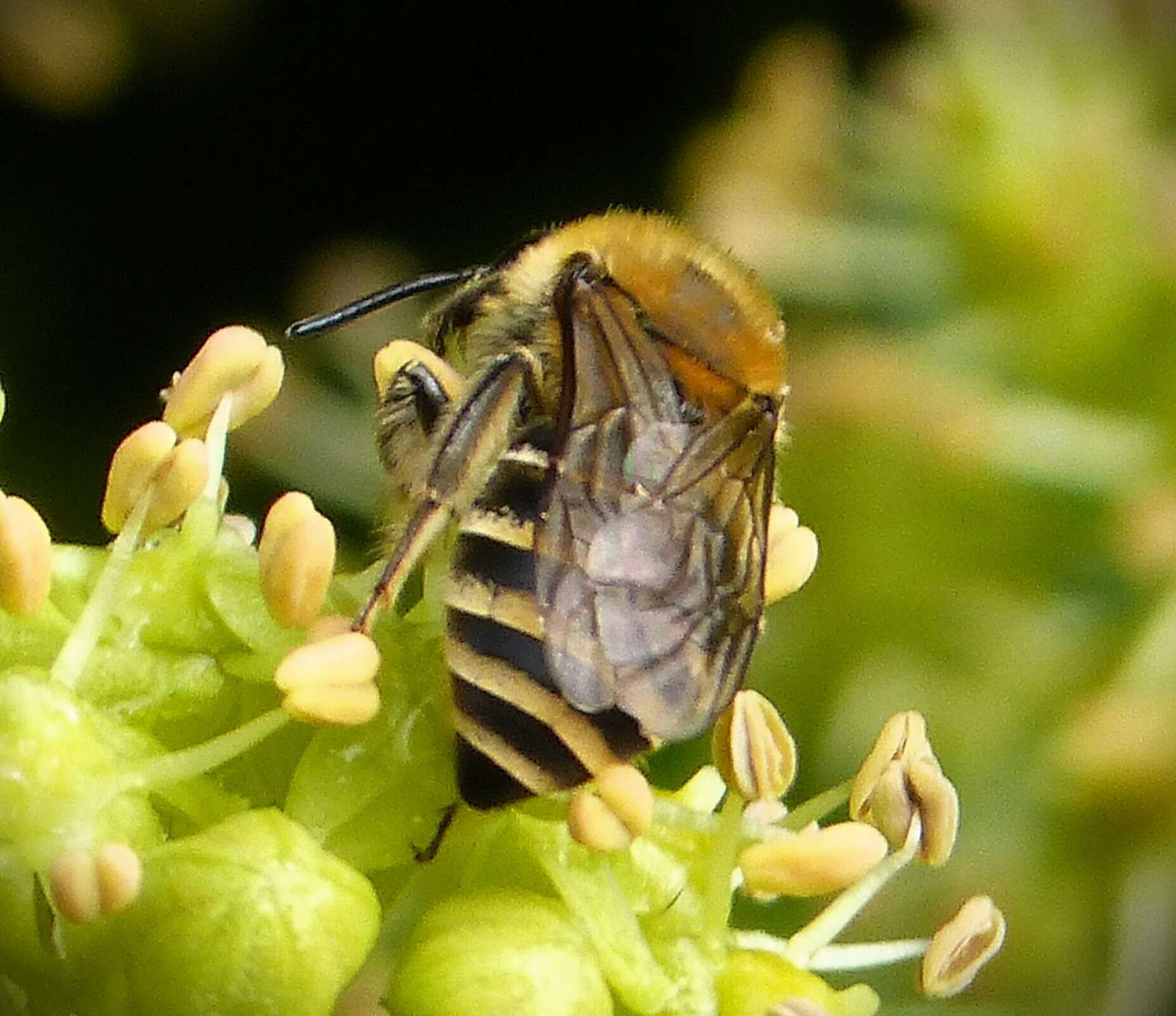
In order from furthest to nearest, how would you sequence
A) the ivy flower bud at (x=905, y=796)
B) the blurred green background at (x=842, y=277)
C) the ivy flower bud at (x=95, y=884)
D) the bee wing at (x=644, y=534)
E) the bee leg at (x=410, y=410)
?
1. the blurred green background at (x=842, y=277)
2. the bee leg at (x=410, y=410)
3. the ivy flower bud at (x=905, y=796)
4. the bee wing at (x=644, y=534)
5. the ivy flower bud at (x=95, y=884)

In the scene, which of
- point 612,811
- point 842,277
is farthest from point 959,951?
point 842,277

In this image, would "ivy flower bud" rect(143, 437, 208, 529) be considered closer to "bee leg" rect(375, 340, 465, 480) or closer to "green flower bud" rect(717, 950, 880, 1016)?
"bee leg" rect(375, 340, 465, 480)

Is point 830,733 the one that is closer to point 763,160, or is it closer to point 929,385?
point 929,385

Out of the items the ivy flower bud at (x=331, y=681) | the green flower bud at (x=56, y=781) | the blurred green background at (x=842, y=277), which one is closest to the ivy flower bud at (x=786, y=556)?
the ivy flower bud at (x=331, y=681)

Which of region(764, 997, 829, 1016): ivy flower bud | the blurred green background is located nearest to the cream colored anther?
region(764, 997, 829, 1016): ivy flower bud

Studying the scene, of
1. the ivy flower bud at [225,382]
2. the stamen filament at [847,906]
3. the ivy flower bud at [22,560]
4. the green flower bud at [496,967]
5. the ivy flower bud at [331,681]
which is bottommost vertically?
the stamen filament at [847,906]

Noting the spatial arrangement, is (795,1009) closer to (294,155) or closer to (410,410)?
(410,410)

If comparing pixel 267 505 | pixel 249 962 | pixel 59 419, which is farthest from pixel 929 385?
pixel 249 962

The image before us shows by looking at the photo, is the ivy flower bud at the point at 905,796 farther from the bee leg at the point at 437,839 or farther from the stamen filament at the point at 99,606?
the stamen filament at the point at 99,606
